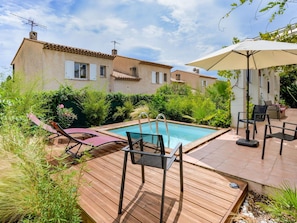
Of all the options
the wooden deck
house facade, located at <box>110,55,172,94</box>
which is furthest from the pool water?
house facade, located at <box>110,55,172,94</box>

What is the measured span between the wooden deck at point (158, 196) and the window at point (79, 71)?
39.5 feet

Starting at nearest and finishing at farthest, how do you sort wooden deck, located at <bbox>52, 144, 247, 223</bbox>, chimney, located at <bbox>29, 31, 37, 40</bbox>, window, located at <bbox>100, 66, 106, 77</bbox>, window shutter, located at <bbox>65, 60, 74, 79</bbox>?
wooden deck, located at <bbox>52, 144, 247, 223</bbox>, window shutter, located at <bbox>65, 60, 74, 79</bbox>, chimney, located at <bbox>29, 31, 37, 40</bbox>, window, located at <bbox>100, 66, 106, 77</bbox>

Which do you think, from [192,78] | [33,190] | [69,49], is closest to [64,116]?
[33,190]

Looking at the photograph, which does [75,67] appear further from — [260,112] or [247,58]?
[260,112]

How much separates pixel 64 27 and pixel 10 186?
12.2 metres

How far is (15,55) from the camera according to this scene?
17125 millimetres

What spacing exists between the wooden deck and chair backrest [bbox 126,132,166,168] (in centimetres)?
61

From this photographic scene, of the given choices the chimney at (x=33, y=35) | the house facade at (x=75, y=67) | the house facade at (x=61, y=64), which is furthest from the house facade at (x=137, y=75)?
the chimney at (x=33, y=35)

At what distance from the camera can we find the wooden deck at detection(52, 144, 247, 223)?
2389 millimetres

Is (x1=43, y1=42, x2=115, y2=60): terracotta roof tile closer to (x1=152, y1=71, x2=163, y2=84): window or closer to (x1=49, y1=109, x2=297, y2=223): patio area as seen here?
(x1=152, y1=71, x2=163, y2=84): window

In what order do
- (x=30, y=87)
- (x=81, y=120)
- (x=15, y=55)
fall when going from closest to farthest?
(x=30, y=87) → (x=81, y=120) → (x=15, y=55)

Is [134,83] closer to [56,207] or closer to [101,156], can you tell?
[101,156]

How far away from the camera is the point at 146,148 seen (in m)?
2.55

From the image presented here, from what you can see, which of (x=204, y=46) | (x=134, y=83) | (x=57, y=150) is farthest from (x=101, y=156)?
(x=134, y=83)
